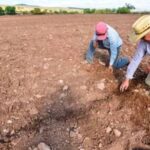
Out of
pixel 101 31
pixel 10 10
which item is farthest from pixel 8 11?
pixel 101 31

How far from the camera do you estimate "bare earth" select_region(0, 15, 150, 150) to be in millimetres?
3863

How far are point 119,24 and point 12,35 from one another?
10.5 feet

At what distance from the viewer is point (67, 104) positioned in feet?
14.7

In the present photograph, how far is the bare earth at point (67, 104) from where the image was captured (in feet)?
12.7

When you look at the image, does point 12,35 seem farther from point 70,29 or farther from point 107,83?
point 107,83

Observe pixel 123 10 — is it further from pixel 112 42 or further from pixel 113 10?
pixel 112 42

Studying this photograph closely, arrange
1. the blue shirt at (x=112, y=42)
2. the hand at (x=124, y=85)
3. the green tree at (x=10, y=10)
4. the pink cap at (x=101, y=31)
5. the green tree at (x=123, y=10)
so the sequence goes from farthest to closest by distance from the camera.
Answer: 1. the green tree at (x=10, y=10)
2. the green tree at (x=123, y=10)
3. the blue shirt at (x=112, y=42)
4. the pink cap at (x=101, y=31)
5. the hand at (x=124, y=85)

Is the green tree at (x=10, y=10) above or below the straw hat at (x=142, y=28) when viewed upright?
below

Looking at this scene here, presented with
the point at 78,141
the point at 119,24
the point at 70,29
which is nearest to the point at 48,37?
the point at 70,29

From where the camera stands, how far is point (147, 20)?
3809 mm

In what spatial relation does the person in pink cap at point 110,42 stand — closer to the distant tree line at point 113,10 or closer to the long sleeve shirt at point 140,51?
the long sleeve shirt at point 140,51

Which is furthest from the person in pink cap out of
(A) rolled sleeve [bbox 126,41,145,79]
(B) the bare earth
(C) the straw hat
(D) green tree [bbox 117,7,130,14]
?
(D) green tree [bbox 117,7,130,14]

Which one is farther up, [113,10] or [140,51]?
[140,51]

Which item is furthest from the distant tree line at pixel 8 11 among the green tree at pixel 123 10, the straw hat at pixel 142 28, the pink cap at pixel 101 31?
the straw hat at pixel 142 28
